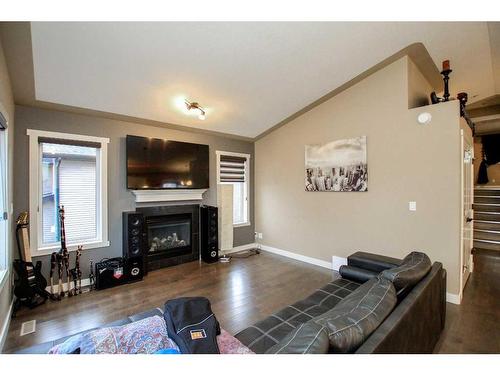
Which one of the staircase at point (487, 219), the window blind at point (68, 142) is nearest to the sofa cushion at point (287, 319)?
the window blind at point (68, 142)

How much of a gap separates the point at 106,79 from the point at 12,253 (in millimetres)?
2261

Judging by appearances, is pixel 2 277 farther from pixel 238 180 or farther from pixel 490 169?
pixel 490 169

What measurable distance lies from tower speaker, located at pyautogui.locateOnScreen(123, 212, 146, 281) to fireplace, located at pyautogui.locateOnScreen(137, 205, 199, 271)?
0.59 ft

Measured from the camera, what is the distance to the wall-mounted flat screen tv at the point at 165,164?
3588 mm

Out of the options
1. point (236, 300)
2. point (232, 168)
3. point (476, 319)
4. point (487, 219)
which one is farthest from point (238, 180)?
point (487, 219)

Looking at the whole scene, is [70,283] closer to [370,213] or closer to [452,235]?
[370,213]

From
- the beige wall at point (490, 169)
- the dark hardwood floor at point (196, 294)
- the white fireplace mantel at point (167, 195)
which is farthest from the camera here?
the beige wall at point (490, 169)

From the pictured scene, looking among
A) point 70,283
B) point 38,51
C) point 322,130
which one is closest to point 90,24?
point 38,51

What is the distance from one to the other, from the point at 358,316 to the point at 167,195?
345cm

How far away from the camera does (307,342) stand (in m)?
0.99

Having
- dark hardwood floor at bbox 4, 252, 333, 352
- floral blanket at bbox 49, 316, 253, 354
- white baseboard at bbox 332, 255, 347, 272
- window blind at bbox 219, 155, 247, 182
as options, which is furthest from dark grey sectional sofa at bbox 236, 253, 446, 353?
window blind at bbox 219, 155, 247, 182

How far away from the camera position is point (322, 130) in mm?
4016

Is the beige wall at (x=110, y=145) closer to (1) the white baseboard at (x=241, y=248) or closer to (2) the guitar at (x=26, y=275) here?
(2) the guitar at (x=26, y=275)

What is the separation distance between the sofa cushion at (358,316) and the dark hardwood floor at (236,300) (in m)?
1.19
